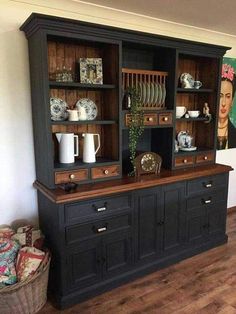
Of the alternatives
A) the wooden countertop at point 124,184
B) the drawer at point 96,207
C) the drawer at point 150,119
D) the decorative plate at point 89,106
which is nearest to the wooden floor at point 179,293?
the drawer at point 96,207

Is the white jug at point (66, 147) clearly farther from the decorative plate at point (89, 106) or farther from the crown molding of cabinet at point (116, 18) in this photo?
the crown molding of cabinet at point (116, 18)

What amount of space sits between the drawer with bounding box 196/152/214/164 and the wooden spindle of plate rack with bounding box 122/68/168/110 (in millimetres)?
678

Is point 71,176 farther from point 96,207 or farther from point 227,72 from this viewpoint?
point 227,72

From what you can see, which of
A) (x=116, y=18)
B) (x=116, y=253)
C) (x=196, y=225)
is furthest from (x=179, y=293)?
(x=116, y=18)

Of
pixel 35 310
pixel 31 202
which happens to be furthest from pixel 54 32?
pixel 35 310

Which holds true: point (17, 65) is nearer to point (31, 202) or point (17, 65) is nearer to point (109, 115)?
point (109, 115)

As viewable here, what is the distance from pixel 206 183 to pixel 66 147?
1.45 metres

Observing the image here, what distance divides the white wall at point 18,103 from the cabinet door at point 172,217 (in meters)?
1.16

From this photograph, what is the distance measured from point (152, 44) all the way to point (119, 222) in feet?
4.97

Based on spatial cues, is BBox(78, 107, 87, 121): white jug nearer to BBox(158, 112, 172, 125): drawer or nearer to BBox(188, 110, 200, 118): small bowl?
BBox(158, 112, 172, 125): drawer

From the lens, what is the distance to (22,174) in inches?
87.0

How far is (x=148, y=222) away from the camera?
7.59 ft

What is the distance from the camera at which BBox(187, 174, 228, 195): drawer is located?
256 centimetres

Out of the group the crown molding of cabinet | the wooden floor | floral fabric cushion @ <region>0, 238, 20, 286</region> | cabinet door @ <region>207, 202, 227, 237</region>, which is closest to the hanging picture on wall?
the crown molding of cabinet
